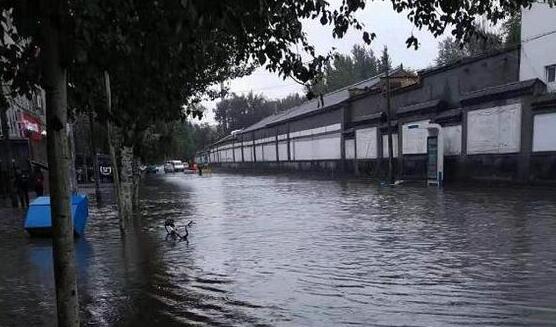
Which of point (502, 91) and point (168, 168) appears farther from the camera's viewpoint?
point (168, 168)

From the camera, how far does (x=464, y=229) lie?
13.0 m

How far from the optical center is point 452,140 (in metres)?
30.0

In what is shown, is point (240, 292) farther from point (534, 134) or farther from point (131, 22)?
point (534, 134)

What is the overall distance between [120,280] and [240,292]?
6.50 ft

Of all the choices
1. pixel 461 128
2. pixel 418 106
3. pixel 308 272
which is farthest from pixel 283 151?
pixel 308 272

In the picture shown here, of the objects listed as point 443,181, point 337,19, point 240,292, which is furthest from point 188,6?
point 443,181

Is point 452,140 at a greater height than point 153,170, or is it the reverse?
point 452,140

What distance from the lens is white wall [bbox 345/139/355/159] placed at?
4359cm

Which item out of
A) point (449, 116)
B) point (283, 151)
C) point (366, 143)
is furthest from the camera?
point (283, 151)

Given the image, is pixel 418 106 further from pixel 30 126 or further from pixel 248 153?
pixel 248 153

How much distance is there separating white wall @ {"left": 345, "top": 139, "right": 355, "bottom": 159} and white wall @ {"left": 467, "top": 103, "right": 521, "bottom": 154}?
50.6ft

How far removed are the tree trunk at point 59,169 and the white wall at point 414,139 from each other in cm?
3026

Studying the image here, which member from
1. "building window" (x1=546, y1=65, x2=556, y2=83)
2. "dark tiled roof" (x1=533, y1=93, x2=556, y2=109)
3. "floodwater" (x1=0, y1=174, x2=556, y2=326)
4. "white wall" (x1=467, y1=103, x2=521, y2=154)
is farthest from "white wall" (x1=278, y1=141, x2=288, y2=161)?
"floodwater" (x1=0, y1=174, x2=556, y2=326)

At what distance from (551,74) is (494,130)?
357 centimetres
